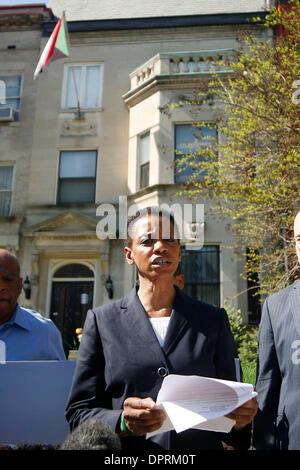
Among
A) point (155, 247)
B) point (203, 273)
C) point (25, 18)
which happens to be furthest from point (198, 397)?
point (25, 18)

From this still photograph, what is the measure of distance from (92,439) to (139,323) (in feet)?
3.47

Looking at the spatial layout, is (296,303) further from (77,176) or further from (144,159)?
(77,176)

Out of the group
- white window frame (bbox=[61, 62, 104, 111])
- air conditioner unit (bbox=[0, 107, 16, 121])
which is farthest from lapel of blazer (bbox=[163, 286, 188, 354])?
air conditioner unit (bbox=[0, 107, 16, 121])

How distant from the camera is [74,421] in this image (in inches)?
91.2

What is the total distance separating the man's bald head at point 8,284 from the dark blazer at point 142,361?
1.03 meters

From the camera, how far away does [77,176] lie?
53.2 ft

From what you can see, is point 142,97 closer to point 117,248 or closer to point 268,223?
point 117,248

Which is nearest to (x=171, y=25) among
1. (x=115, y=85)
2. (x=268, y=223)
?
(x=115, y=85)

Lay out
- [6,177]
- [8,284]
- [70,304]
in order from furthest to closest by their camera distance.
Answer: [6,177], [70,304], [8,284]

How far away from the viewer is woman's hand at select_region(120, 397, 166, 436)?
2.00 meters

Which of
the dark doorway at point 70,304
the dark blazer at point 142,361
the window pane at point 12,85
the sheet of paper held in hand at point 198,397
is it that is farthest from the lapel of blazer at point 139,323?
the window pane at point 12,85

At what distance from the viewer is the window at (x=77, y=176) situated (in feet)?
52.6

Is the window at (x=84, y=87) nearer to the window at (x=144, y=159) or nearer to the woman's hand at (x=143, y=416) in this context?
the window at (x=144, y=159)
